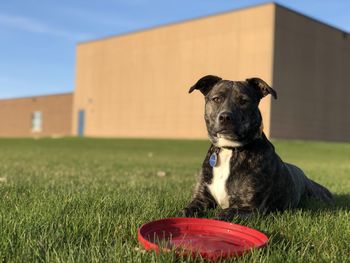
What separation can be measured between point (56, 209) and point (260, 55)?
3797cm

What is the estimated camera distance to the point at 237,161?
4637mm

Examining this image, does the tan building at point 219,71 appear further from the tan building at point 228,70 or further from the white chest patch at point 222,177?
the white chest patch at point 222,177

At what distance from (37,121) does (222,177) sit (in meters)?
69.1

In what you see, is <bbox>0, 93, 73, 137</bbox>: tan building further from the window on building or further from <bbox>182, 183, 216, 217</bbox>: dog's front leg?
<bbox>182, 183, 216, 217</bbox>: dog's front leg

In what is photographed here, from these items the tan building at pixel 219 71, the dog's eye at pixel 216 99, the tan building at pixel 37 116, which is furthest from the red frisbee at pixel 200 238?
the tan building at pixel 37 116

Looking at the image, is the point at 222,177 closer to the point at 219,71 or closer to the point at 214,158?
the point at 214,158

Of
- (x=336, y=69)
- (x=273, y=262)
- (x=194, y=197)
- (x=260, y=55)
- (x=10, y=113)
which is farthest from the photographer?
(x=10, y=113)

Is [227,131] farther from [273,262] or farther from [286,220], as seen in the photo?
[273,262]

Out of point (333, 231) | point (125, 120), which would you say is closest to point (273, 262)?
point (333, 231)

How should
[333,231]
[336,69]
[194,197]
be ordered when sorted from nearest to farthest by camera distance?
[333,231]
[194,197]
[336,69]

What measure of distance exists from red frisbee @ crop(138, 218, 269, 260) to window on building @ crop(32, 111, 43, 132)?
226 feet

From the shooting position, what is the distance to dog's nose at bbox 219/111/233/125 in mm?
4402

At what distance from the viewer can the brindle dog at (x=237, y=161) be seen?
453 centimetres

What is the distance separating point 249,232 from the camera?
3377mm
